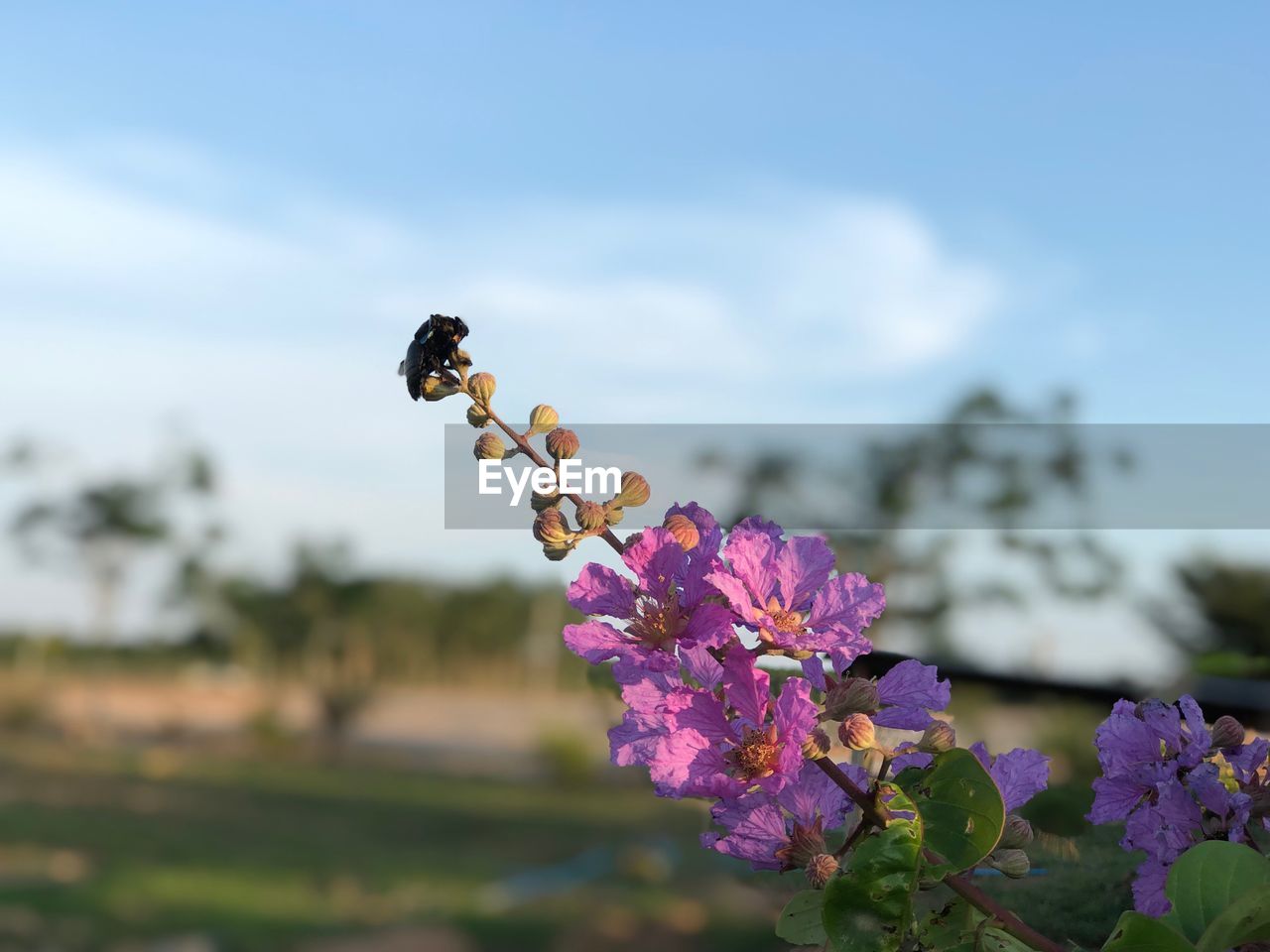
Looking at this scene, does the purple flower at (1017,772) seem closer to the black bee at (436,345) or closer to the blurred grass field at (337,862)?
the black bee at (436,345)

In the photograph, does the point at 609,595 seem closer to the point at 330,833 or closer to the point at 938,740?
the point at 938,740

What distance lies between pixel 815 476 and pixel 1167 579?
5.19 meters

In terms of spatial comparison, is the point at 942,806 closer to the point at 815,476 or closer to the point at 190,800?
the point at 815,476

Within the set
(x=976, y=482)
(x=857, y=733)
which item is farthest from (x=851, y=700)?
(x=976, y=482)

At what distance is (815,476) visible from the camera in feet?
22.2

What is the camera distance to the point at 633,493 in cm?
56

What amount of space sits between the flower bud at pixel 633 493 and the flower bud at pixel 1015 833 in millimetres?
213

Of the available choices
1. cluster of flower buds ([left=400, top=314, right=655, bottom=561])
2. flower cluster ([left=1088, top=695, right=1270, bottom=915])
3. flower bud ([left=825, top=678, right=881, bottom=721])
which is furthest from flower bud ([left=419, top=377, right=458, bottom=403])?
flower cluster ([left=1088, top=695, right=1270, bottom=915])

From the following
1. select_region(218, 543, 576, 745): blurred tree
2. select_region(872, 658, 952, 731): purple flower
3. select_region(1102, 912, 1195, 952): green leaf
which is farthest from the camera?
select_region(218, 543, 576, 745): blurred tree

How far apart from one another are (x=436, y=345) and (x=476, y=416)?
0.13ft

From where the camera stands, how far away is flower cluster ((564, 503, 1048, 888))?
19.8 inches

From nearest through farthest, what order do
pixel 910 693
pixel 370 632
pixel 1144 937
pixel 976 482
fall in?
pixel 1144 937 < pixel 910 693 < pixel 976 482 < pixel 370 632

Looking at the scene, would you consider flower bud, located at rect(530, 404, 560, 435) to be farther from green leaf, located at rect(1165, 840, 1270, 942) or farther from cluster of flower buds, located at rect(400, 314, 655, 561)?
green leaf, located at rect(1165, 840, 1270, 942)

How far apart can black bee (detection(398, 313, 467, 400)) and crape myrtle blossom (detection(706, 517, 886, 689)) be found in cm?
16
